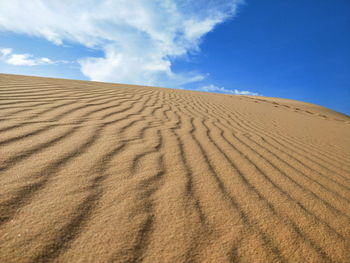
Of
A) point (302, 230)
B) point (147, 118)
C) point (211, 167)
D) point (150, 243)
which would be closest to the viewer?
point (150, 243)

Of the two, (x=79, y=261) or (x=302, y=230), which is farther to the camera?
(x=302, y=230)

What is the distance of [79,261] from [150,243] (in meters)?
0.28

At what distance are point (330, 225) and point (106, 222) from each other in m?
1.21

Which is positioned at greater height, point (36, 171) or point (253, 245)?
point (36, 171)

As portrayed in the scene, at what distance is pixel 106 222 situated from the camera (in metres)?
0.94

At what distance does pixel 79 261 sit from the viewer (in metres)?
0.75

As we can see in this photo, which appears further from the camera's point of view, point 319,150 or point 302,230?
point 319,150

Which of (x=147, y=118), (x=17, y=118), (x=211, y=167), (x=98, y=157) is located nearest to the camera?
(x=98, y=157)

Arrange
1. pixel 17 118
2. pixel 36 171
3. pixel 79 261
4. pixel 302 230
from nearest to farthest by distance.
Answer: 1. pixel 79 261
2. pixel 302 230
3. pixel 36 171
4. pixel 17 118

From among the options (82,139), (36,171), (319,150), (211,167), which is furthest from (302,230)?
(319,150)

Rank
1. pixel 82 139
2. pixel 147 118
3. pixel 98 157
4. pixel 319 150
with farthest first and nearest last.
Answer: pixel 147 118
pixel 319 150
pixel 82 139
pixel 98 157

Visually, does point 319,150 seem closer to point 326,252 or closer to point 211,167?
point 211,167

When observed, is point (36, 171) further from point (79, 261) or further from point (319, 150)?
point (319, 150)

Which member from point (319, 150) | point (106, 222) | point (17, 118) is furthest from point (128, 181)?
point (319, 150)
